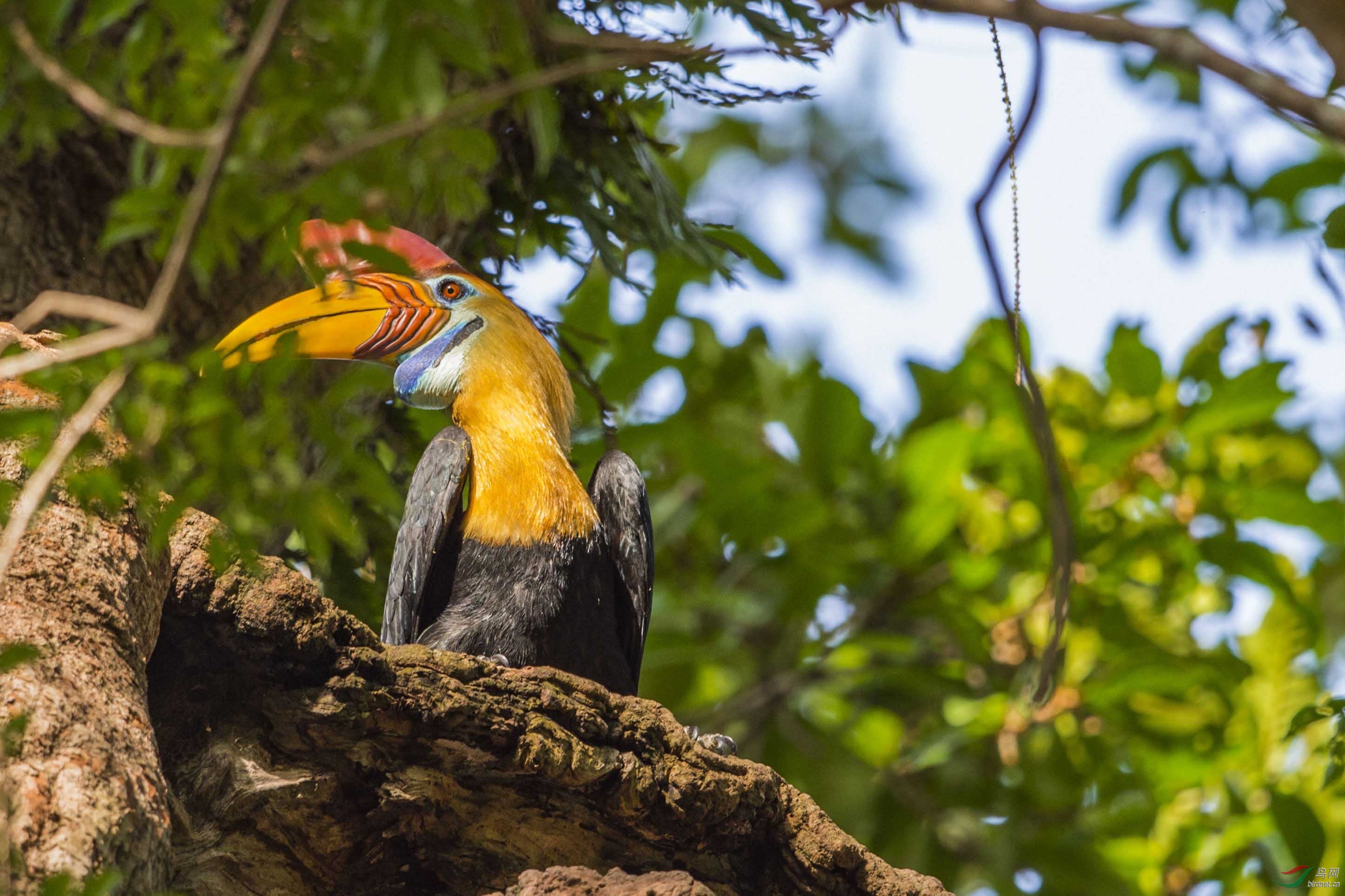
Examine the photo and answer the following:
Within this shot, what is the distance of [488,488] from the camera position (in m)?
A: 4.13

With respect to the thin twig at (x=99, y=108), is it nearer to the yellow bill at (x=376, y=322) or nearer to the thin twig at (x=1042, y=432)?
the thin twig at (x=1042, y=432)

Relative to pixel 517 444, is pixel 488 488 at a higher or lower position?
lower

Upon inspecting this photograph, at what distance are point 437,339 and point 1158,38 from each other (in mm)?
3095

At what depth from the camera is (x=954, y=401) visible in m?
6.67

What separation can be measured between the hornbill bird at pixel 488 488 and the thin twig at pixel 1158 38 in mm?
2262

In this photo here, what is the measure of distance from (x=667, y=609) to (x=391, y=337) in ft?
Result: 8.84

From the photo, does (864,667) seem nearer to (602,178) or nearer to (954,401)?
(954,401)

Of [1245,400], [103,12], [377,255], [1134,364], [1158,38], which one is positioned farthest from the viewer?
[1134,364]

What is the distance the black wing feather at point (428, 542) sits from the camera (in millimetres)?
4020

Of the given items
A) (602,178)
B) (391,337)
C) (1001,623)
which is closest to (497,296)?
(391,337)

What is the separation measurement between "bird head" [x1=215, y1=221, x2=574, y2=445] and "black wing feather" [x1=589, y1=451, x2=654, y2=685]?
271 mm

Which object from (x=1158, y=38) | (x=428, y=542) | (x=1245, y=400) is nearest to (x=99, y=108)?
(x=1158, y=38)

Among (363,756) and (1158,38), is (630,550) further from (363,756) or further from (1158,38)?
(1158,38)

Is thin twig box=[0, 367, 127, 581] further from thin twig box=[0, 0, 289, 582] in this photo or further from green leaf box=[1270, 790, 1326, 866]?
green leaf box=[1270, 790, 1326, 866]
